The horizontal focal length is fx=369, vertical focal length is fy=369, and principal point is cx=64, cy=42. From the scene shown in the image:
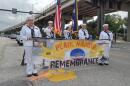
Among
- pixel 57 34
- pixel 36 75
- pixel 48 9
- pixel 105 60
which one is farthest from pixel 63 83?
pixel 48 9

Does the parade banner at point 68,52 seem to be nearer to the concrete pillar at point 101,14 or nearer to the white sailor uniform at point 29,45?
the white sailor uniform at point 29,45

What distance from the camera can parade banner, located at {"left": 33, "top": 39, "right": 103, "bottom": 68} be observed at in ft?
38.5

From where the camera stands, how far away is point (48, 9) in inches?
3516

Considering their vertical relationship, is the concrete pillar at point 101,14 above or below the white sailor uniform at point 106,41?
above

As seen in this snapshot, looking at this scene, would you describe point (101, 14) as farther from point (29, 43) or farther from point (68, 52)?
point (29, 43)

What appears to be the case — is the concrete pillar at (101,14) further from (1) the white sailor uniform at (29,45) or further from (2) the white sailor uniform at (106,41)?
(1) the white sailor uniform at (29,45)

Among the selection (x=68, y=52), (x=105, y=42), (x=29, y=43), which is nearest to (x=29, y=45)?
(x=29, y=43)

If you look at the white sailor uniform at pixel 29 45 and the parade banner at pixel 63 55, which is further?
the parade banner at pixel 63 55

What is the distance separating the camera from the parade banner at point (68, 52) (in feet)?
38.5

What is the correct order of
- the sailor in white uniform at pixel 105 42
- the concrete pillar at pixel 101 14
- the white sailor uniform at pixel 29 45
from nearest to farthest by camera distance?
the white sailor uniform at pixel 29 45, the sailor in white uniform at pixel 105 42, the concrete pillar at pixel 101 14

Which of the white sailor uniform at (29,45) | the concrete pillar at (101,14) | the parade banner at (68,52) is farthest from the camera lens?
the concrete pillar at (101,14)

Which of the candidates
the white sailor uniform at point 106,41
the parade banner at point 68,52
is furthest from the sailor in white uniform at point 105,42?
the parade banner at point 68,52

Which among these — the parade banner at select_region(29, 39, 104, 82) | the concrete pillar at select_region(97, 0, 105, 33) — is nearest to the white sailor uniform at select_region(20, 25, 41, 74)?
the parade banner at select_region(29, 39, 104, 82)

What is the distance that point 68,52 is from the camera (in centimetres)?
1268
